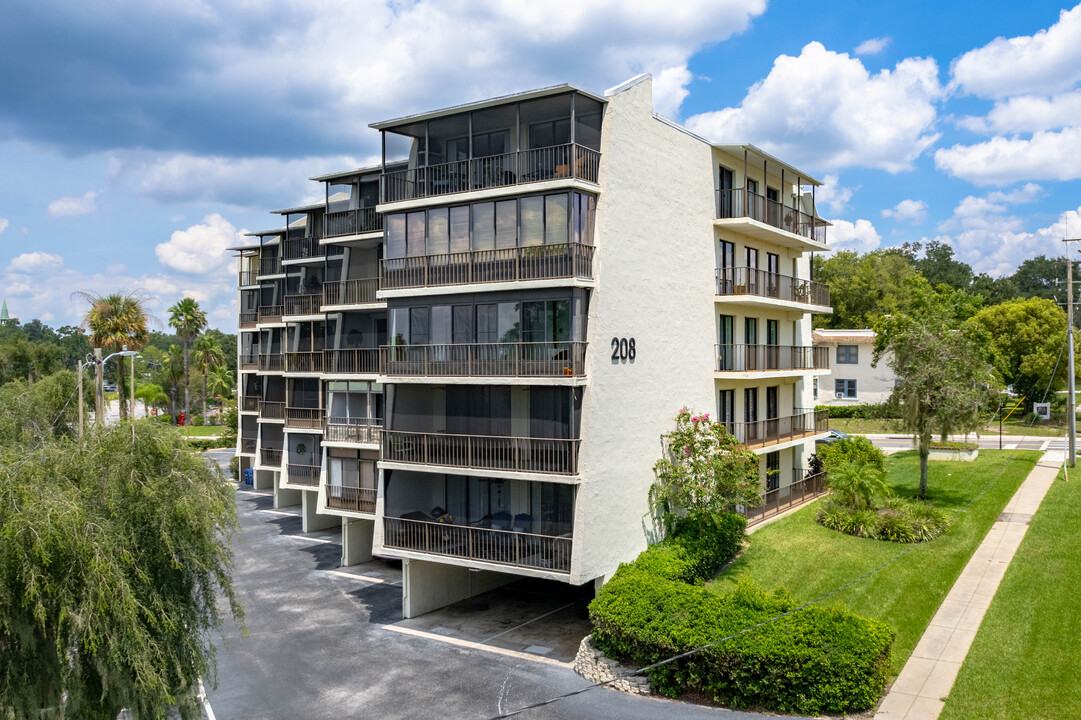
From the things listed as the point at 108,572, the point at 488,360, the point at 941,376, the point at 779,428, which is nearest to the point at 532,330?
the point at 488,360

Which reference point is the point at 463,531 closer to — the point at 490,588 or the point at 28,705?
the point at 490,588

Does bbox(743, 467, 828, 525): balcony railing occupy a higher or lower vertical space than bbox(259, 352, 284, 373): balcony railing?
lower

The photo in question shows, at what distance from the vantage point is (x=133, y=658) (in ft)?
41.9

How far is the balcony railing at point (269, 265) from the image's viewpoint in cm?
4087

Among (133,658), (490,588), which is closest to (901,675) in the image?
(490,588)

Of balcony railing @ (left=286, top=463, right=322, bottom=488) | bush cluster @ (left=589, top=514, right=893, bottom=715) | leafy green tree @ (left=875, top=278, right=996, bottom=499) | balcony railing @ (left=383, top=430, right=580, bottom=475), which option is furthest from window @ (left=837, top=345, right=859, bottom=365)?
balcony railing @ (left=383, top=430, right=580, bottom=475)

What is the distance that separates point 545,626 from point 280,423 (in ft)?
70.0

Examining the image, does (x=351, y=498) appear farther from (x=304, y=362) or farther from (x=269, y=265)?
(x=269, y=265)

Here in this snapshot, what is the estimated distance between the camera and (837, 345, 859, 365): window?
6057 centimetres

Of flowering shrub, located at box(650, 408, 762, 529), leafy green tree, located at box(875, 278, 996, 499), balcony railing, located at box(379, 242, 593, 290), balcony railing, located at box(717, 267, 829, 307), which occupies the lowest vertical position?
flowering shrub, located at box(650, 408, 762, 529)

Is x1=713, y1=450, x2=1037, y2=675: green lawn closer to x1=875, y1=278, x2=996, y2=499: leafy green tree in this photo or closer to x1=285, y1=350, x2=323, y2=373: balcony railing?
x1=875, y1=278, x2=996, y2=499: leafy green tree

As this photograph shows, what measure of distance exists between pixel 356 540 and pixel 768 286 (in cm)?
2029

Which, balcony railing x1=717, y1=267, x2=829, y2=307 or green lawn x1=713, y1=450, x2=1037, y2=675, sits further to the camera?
balcony railing x1=717, y1=267, x2=829, y2=307

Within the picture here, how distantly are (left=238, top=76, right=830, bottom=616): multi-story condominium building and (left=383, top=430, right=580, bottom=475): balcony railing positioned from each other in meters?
0.07
